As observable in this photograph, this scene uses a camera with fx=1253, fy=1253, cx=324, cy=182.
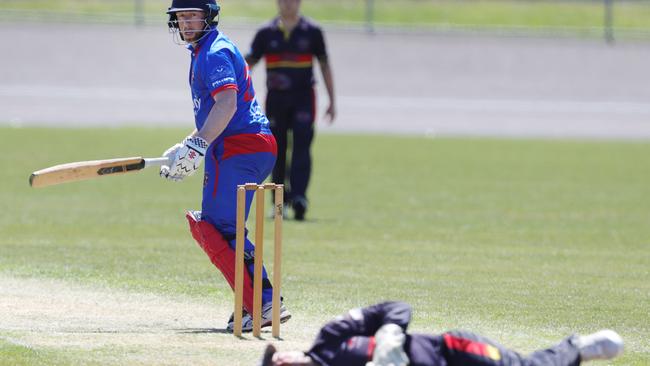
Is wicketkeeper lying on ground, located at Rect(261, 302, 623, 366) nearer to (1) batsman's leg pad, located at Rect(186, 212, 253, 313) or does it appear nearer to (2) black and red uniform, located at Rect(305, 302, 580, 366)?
(2) black and red uniform, located at Rect(305, 302, 580, 366)

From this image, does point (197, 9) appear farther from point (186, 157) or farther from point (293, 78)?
point (293, 78)

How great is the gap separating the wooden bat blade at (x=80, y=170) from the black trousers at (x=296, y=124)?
20.8ft

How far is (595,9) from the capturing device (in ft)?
113

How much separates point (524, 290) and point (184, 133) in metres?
14.9

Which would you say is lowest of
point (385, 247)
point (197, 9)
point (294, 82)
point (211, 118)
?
point (385, 247)

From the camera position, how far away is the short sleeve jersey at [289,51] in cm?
1397

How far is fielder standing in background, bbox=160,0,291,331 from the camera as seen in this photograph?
780cm

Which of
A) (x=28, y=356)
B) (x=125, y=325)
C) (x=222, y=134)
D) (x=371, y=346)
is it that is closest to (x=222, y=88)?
(x=222, y=134)

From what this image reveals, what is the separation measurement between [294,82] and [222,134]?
600cm

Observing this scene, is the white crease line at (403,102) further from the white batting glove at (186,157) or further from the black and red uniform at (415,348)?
the black and red uniform at (415,348)

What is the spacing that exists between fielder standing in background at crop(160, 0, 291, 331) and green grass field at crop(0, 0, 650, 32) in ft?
79.8

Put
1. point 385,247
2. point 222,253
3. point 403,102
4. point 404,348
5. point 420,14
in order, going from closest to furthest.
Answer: point 404,348, point 222,253, point 385,247, point 403,102, point 420,14

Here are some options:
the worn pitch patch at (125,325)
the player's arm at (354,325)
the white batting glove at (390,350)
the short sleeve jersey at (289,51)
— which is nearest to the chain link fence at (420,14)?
the short sleeve jersey at (289,51)

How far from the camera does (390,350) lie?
19.6 ft
